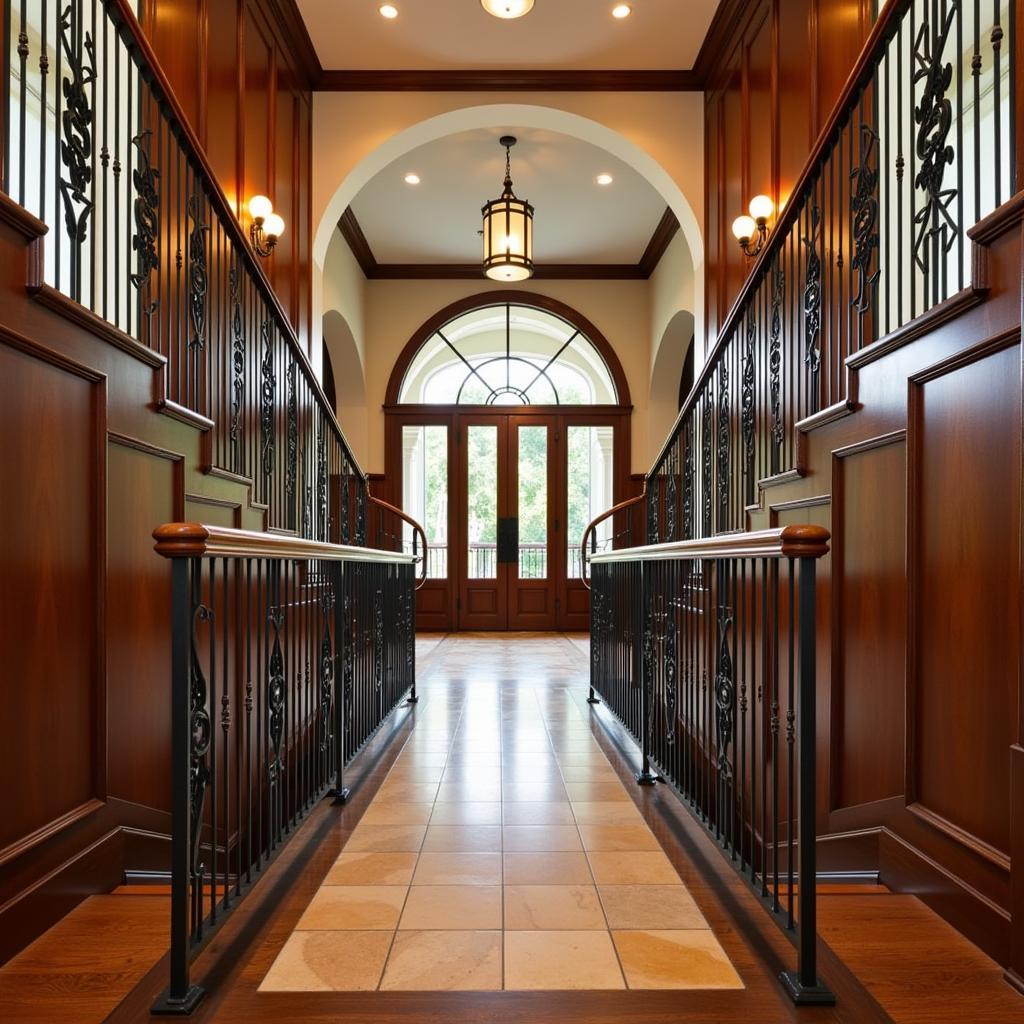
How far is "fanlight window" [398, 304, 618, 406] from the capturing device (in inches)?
392

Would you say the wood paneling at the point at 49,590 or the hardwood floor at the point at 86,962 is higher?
the wood paneling at the point at 49,590

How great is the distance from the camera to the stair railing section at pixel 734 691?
1615mm

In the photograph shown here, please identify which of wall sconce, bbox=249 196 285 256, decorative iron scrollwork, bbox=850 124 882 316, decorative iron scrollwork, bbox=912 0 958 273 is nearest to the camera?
decorative iron scrollwork, bbox=912 0 958 273

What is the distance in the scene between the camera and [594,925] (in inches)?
75.7

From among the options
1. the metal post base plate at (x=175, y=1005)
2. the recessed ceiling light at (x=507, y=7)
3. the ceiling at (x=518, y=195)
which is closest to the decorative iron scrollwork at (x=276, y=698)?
the metal post base plate at (x=175, y=1005)

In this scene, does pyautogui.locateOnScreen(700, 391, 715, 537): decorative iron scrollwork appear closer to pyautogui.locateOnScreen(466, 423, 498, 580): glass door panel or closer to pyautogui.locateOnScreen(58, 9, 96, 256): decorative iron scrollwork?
pyautogui.locateOnScreen(58, 9, 96, 256): decorative iron scrollwork

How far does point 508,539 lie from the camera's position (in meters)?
9.91

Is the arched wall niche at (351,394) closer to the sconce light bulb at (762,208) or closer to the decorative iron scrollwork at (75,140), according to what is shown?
the sconce light bulb at (762,208)

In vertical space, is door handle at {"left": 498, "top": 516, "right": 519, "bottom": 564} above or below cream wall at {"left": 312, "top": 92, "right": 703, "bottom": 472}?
below

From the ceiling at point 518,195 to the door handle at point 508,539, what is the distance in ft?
10.1

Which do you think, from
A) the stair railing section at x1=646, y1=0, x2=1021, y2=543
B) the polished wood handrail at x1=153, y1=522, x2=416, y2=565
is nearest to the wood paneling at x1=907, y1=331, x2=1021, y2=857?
the stair railing section at x1=646, y1=0, x2=1021, y2=543

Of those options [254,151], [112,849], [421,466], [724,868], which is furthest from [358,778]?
[421,466]

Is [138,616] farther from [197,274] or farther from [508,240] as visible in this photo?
[508,240]

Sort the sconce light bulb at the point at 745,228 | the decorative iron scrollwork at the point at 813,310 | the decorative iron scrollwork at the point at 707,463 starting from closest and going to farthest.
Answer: the decorative iron scrollwork at the point at 813,310, the decorative iron scrollwork at the point at 707,463, the sconce light bulb at the point at 745,228
